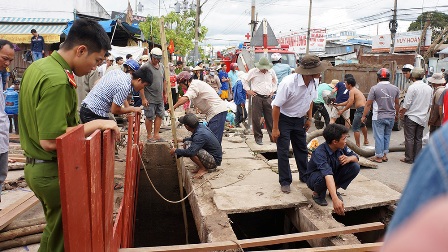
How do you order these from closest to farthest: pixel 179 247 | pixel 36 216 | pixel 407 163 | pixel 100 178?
1. pixel 100 178
2. pixel 179 247
3. pixel 36 216
4. pixel 407 163

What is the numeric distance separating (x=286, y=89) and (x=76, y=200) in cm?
311

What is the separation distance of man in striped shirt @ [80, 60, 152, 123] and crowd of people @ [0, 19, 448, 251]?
0.04ft

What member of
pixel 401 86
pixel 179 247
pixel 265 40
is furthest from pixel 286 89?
pixel 401 86

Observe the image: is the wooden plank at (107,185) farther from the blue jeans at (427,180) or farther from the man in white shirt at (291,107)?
the man in white shirt at (291,107)

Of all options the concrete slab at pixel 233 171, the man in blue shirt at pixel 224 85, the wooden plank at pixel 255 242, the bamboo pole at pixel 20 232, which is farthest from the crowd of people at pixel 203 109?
the man in blue shirt at pixel 224 85

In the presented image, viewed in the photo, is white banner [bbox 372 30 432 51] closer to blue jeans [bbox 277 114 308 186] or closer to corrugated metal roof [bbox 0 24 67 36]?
corrugated metal roof [bbox 0 24 67 36]

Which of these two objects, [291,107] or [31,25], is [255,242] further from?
[31,25]

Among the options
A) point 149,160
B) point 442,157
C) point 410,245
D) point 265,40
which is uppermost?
point 265,40

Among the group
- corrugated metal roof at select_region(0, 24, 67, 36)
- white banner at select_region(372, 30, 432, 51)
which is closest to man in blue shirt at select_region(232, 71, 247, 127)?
corrugated metal roof at select_region(0, 24, 67, 36)

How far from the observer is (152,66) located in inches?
287

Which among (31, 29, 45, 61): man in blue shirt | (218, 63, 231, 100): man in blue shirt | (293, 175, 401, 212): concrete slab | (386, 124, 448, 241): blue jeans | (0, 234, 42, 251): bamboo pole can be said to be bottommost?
(293, 175, 401, 212): concrete slab

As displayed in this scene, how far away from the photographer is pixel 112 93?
15.5ft

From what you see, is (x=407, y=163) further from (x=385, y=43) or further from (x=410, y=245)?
(x=385, y=43)

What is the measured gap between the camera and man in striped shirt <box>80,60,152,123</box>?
467 centimetres
